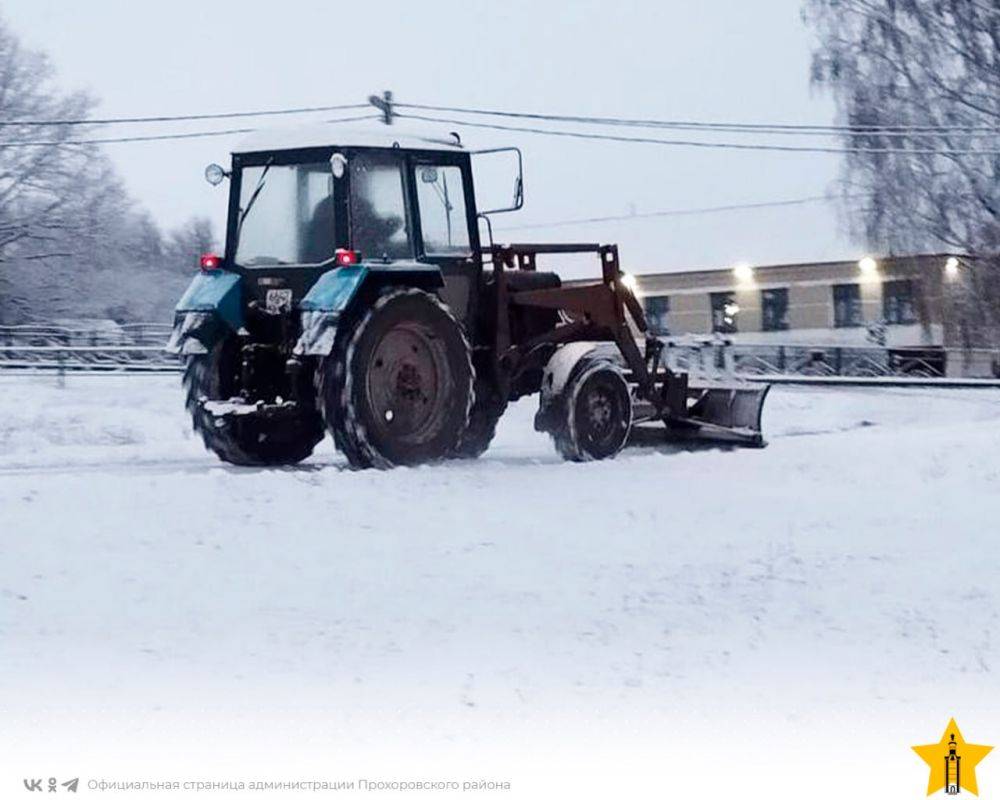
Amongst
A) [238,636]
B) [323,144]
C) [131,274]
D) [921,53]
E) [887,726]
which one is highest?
[921,53]

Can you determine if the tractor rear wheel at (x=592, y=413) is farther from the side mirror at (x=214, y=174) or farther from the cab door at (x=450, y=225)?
the side mirror at (x=214, y=174)

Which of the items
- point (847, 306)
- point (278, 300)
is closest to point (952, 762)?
point (278, 300)

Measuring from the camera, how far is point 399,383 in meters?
8.38

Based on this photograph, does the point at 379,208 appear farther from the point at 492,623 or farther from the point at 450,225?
the point at 492,623

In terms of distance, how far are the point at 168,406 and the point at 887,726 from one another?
7.27 metres

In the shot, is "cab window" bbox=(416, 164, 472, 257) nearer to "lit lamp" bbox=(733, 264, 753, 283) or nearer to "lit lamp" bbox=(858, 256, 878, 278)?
"lit lamp" bbox=(733, 264, 753, 283)

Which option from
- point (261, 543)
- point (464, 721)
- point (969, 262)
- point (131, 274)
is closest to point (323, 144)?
point (131, 274)

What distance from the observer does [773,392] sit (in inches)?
678

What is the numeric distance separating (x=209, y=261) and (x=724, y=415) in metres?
3.68

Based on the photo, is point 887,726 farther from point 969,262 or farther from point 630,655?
point 969,262

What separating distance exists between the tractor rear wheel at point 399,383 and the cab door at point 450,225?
1.22ft

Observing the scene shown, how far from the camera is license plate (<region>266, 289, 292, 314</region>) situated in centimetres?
835

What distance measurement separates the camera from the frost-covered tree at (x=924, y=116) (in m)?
13.1

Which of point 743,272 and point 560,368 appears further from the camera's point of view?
point 743,272
